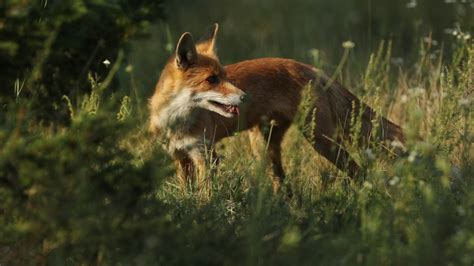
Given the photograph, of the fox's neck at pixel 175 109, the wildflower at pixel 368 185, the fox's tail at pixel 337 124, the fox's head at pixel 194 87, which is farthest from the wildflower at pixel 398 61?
the wildflower at pixel 368 185

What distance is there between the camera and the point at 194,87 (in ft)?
20.5

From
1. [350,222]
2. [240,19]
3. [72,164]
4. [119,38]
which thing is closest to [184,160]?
[119,38]

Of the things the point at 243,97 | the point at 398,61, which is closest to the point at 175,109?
the point at 243,97

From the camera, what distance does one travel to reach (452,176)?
5.32m

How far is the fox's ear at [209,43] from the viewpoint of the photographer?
677 centimetres

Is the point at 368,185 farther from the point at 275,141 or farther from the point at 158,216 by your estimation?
the point at 275,141

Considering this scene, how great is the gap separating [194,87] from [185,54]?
0.29 meters

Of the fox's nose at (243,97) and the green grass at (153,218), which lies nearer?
the green grass at (153,218)

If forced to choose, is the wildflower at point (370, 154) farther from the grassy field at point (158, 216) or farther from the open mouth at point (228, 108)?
the open mouth at point (228, 108)

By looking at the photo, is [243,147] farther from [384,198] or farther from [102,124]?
[102,124]

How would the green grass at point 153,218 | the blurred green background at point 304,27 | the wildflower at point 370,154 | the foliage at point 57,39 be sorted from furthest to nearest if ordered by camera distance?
1. the blurred green background at point 304,27
2. the wildflower at point 370,154
3. the foliage at point 57,39
4. the green grass at point 153,218

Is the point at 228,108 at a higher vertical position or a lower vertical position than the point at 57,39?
lower

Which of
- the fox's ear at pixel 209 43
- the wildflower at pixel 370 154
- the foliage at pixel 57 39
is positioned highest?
the foliage at pixel 57 39

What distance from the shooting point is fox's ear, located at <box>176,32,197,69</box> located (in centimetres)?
623
